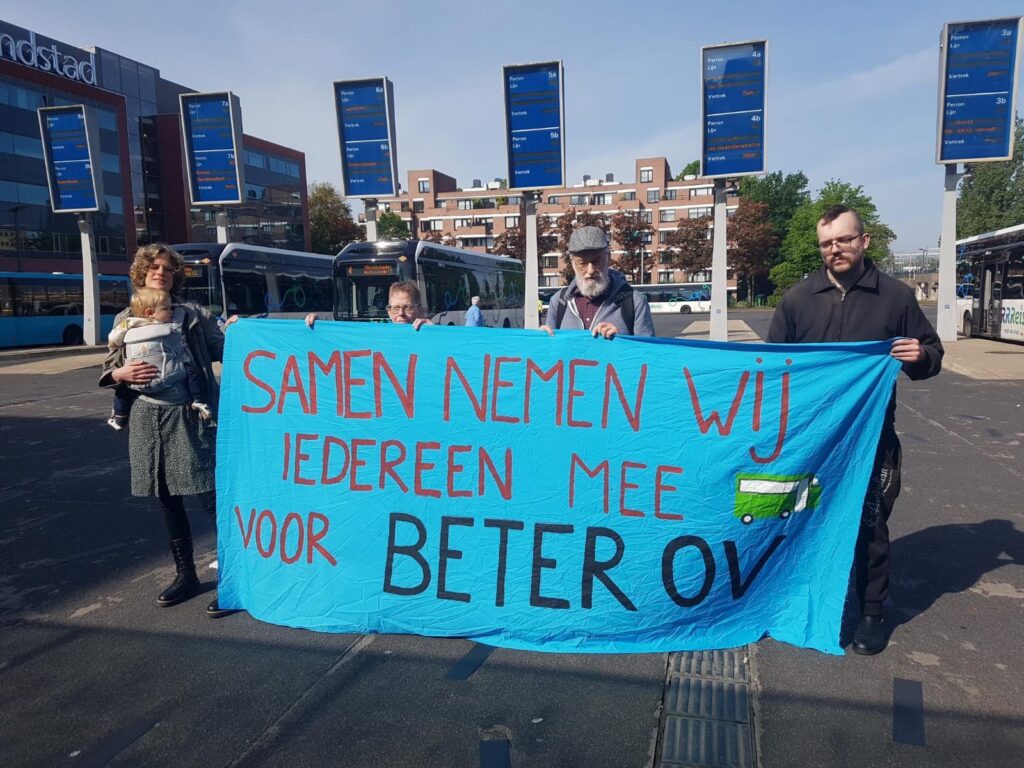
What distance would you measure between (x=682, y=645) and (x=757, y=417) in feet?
3.41

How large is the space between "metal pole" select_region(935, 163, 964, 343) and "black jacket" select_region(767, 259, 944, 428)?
Answer: 1855cm

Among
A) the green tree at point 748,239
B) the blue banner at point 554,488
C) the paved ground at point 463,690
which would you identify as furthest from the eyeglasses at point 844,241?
the green tree at point 748,239

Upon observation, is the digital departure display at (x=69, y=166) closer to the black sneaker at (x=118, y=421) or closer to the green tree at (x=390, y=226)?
the black sneaker at (x=118, y=421)

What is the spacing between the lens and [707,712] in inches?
103

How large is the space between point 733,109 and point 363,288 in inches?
412

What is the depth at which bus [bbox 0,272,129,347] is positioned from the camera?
24125mm

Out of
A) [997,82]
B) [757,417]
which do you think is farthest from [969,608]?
[997,82]

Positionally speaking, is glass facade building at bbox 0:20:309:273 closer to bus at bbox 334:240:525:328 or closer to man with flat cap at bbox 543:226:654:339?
bus at bbox 334:240:525:328

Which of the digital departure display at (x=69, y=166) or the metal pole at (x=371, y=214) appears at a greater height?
the digital departure display at (x=69, y=166)

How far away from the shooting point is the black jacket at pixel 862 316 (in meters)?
3.11

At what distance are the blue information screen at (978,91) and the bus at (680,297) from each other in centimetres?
3683

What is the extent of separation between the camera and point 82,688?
2.87 m

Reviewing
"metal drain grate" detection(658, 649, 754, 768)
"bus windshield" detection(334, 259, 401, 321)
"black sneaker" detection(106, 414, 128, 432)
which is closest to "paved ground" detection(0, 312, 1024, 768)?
"metal drain grate" detection(658, 649, 754, 768)

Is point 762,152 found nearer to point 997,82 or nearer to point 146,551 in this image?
point 997,82
